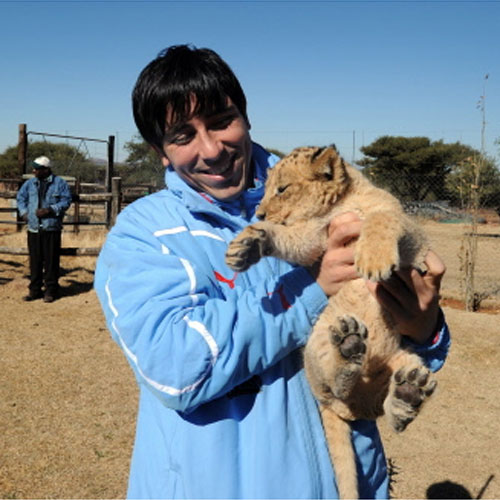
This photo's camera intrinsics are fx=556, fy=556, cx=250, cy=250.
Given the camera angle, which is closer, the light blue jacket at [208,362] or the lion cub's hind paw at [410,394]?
the light blue jacket at [208,362]

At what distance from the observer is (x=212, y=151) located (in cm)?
229

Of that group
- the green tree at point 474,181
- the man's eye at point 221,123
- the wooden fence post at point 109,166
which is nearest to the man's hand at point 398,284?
the man's eye at point 221,123

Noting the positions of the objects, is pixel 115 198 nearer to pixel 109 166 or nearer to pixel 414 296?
pixel 109 166

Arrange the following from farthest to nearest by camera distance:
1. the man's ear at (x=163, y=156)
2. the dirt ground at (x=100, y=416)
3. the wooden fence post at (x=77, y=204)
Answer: the wooden fence post at (x=77, y=204) < the dirt ground at (x=100, y=416) < the man's ear at (x=163, y=156)

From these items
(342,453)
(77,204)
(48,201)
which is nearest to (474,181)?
(48,201)

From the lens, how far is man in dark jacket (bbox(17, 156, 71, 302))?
11875 millimetres

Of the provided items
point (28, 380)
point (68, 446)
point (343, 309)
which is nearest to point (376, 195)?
point (343, 309)

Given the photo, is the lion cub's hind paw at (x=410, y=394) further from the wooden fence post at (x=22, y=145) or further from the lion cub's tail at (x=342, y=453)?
the wooden fence post at (x=22, y=145)

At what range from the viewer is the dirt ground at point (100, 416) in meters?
5.82

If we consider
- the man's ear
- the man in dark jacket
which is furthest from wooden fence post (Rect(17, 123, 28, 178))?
the man's ear

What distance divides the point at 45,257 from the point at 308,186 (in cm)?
1042

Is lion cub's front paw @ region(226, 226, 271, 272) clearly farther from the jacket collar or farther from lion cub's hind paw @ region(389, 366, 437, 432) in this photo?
lion cub's hind paw @ region(389, 366, 437, 432)

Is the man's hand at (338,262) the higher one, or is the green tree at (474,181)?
the green tree at (474,181)

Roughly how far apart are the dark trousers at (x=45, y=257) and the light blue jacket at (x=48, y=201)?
0.52 feet
